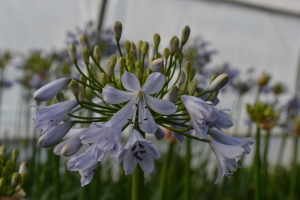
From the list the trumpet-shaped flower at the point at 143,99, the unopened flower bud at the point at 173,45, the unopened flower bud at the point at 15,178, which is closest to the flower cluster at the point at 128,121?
the trumpet-shaped flower at the point at 143,99

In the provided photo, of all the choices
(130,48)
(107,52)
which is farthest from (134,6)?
(130,48)

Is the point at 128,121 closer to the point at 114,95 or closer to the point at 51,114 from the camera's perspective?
the point at 114,95

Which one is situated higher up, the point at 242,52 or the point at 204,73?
the point at 242,52

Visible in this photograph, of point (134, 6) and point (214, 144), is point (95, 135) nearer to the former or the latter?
point (214, 144)

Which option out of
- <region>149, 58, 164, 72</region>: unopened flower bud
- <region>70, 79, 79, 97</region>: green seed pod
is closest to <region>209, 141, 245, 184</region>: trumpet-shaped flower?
<region>149, 58, 164, 72</region>: unopened flower bud

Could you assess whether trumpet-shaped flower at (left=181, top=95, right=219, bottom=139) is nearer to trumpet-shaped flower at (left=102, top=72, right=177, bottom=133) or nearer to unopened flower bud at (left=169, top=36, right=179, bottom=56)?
trumpet-shaped flower at (left=102, top=72, right=177, bottom=133)
